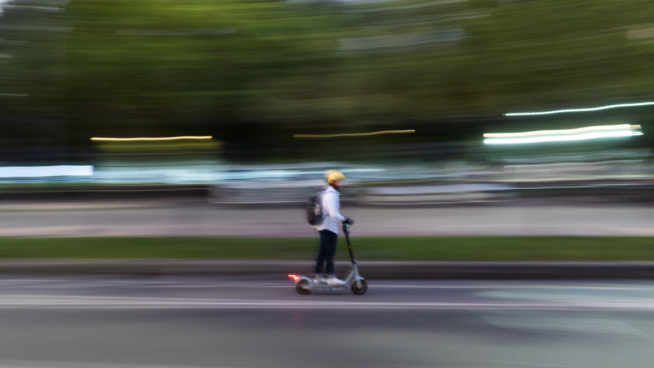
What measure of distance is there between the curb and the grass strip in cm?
36

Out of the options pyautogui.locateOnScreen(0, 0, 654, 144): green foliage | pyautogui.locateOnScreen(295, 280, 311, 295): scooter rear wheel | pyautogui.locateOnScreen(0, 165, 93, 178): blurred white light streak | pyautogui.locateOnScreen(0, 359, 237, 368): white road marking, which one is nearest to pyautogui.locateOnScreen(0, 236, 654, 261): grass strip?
pyautogui.locateOnScreen(295, 280, 311, 295): scooter rear wheel

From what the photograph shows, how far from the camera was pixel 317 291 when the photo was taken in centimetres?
641

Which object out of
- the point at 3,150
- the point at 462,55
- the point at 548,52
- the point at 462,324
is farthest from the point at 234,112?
the point at 3,150

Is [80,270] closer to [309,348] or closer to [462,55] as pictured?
[309,348]

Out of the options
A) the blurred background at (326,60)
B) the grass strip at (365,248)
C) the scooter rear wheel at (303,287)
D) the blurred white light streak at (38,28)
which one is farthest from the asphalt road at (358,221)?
the blurred white light streak at (38,28)

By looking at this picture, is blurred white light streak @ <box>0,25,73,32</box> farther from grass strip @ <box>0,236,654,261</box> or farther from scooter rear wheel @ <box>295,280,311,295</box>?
scooter rear wheel @ <box>295,280,311,295</box>

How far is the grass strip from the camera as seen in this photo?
777 cm

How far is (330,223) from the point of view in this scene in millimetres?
6352

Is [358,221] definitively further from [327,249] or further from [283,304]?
[283,304]

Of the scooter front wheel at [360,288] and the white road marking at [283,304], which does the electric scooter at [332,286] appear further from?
the white road marking at [283,304]

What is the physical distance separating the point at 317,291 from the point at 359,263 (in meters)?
1.02

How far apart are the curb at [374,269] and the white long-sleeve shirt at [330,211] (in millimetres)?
1142

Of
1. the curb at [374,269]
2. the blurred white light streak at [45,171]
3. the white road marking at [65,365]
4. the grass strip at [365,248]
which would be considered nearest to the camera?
the white road marking at [65,365]

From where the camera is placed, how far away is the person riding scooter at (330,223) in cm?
620
